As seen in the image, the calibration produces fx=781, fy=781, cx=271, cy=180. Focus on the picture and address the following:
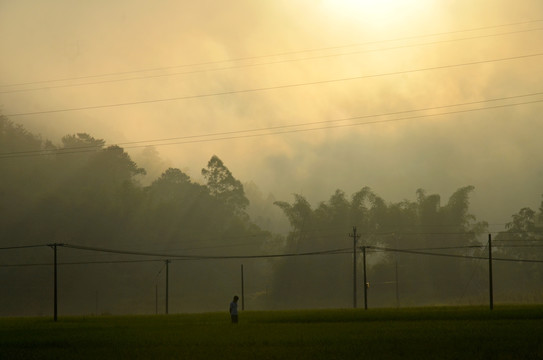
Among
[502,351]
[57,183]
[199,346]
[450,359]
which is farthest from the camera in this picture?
[57,183]

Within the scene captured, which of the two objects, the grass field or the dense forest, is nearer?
the grass field

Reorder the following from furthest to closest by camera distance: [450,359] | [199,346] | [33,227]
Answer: [33,227], [199,346], [450,359]

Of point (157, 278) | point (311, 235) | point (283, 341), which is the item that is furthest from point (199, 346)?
point (311, 235)

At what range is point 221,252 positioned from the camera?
626ft

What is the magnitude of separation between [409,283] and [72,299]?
241ft

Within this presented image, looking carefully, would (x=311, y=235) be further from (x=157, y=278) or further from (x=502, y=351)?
(x=502, y=351)

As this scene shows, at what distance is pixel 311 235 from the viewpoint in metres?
185

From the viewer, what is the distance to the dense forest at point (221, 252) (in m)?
168

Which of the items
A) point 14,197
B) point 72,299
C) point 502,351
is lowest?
point 72,299

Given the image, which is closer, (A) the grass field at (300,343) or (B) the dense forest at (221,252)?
(A) the grass field at (300,343)

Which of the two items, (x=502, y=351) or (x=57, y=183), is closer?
(x=502, y=351)

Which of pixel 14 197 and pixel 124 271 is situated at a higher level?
pixel 14 197

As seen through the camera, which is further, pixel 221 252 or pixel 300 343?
pixel 221 252

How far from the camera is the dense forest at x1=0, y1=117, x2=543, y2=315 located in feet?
550
